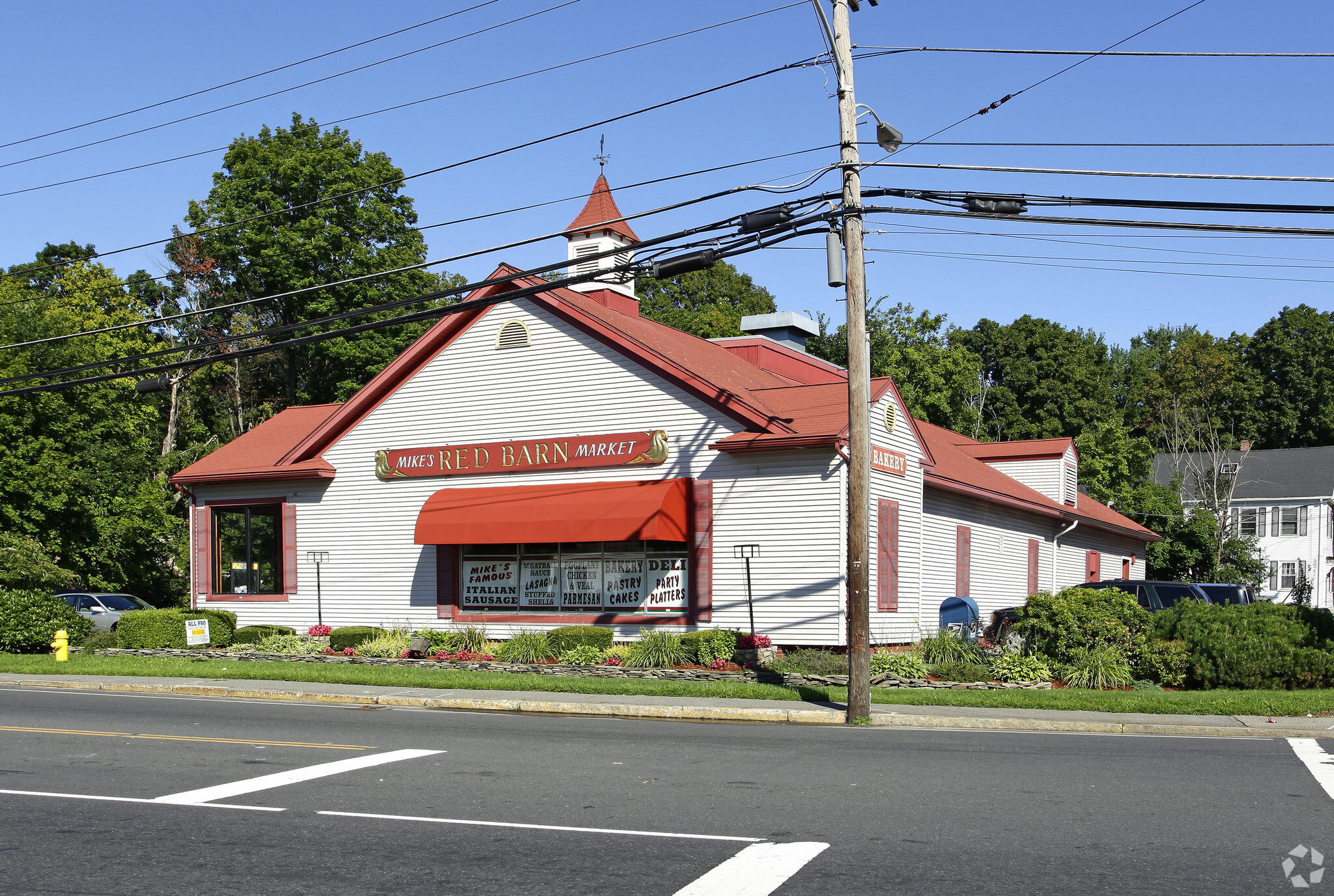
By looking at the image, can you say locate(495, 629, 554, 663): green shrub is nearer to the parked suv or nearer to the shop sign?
the shop sign

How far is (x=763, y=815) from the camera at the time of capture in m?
8.65

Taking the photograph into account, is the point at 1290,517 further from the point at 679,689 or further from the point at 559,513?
the point at 679,689

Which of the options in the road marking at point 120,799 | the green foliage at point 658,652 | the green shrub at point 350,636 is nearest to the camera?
the road marking at point 120,799

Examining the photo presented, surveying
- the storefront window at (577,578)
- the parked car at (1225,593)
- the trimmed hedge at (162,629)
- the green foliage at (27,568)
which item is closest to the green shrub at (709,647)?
the storefront window at (577,578)

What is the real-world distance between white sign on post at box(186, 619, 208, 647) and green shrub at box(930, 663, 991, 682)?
617 inches

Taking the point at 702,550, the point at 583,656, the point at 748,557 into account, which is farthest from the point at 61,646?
the point at 748,557

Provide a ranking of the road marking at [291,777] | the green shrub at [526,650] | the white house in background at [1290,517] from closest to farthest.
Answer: the road marking at [291,777]
the green shrub at [526,650]
the white house in background at [1290,517]

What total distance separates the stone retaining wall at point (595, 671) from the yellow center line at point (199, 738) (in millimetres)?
7850

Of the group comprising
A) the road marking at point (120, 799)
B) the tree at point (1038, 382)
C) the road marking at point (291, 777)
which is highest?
the tree at point (1038, 382)

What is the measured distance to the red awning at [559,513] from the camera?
22062 millimetres

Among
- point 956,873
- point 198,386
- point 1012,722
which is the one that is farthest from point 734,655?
point 198,386

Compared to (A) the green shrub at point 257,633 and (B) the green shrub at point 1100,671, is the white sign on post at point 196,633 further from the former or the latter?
(B) the green shrub at point 1100,671

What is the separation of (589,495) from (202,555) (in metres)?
11.7

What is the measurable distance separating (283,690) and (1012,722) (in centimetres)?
1135
